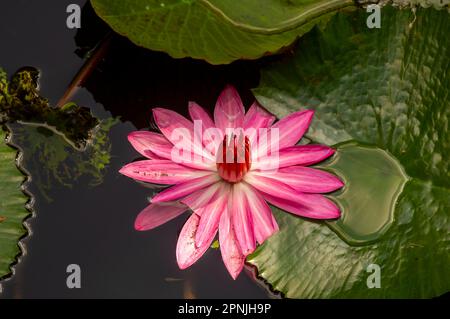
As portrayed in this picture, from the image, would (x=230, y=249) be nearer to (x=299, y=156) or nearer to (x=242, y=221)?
(x=242, y=221)

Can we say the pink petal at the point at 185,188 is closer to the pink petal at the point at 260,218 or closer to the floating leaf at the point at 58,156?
the pink petal at the point at 260,218

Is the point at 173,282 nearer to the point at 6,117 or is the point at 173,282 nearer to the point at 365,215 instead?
the point at 365,215

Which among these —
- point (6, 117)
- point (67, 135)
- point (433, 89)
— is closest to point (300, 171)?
point (433, 89)

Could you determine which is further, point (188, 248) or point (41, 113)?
point (41, 113)

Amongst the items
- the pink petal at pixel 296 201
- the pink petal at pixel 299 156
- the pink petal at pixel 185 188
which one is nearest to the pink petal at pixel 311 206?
the pink petal at pixel 296 201

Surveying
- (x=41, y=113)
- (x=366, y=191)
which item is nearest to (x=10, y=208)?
(x=41, y=113)

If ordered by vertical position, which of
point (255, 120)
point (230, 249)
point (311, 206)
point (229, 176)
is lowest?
point (230, 249)

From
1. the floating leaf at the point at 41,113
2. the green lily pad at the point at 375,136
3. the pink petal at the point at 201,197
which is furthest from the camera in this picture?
the floating leaf at the point at 41,113
